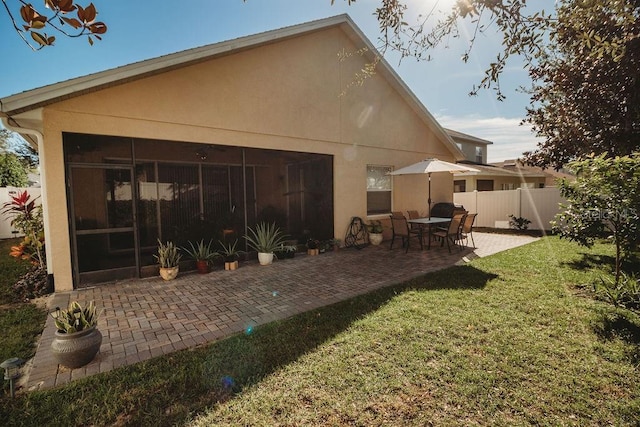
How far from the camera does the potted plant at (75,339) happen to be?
3.10 m

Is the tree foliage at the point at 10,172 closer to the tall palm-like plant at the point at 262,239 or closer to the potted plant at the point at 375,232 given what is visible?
the tall palm-like plant at the point at 262,239

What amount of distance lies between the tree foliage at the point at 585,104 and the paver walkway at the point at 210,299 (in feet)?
16.4

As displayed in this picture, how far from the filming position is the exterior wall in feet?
18.8

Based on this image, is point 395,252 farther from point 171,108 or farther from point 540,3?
point 171,108

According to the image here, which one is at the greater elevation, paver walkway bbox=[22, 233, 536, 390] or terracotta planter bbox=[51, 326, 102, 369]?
terracotta planter bbox=[51, 326, 102, 369]

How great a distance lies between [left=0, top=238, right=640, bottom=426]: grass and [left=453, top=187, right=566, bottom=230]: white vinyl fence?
10.4 meters

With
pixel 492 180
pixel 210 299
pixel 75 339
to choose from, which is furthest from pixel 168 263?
pixel 492 180

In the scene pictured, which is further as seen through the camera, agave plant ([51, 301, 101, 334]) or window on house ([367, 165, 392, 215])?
window on house ([367, 165, 392, 215])

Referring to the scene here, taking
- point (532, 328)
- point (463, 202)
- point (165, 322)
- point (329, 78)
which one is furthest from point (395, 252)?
point (463, 202)

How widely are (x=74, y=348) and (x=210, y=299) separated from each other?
2.27m

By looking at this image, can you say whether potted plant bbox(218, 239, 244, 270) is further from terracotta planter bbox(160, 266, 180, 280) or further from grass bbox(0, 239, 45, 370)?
grass bbox(0, 239, 45, 370)

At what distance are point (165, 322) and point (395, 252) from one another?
260 inches

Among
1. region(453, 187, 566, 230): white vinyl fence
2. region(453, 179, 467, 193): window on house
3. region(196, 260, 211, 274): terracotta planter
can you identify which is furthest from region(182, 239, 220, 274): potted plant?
region(453, 179, 467, 193): window on house

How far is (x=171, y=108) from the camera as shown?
652 cm
